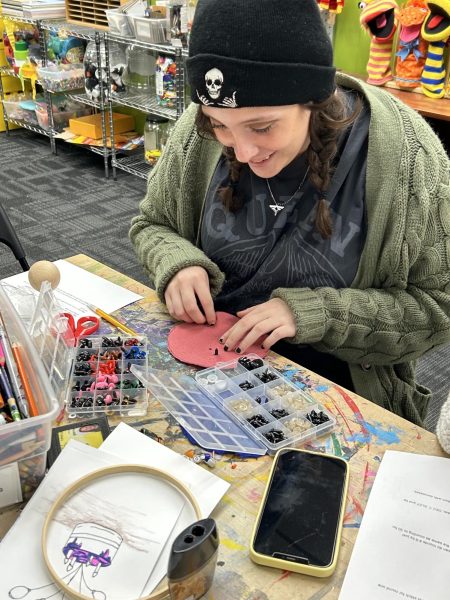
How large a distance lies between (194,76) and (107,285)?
1.49ft

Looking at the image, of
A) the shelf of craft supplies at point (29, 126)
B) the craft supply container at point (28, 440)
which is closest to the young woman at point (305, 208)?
the craft supply container at point (28, 440)

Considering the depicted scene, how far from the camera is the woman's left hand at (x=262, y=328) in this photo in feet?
3.31

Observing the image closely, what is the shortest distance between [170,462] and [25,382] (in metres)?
0.21

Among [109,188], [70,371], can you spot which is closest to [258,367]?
[70,371]

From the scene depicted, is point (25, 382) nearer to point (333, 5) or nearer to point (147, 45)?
point (333, 5)

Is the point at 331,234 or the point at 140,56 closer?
the point at 331,234

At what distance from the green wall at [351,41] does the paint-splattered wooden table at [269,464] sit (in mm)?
2146

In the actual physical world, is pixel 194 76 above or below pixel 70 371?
above

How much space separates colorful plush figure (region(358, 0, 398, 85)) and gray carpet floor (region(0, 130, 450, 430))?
1.21 meters

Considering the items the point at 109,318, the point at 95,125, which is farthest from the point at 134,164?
the point at 109,318

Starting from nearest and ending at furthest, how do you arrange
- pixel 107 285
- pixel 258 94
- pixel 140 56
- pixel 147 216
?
pixel 258 94 → pixel 107 285 → pixel 147 216 → pixel 140 56

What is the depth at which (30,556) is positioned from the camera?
0.66 meters

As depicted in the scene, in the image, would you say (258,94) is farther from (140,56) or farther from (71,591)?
(140,56)

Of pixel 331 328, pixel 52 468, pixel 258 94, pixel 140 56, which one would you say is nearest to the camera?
pixel 52 468
